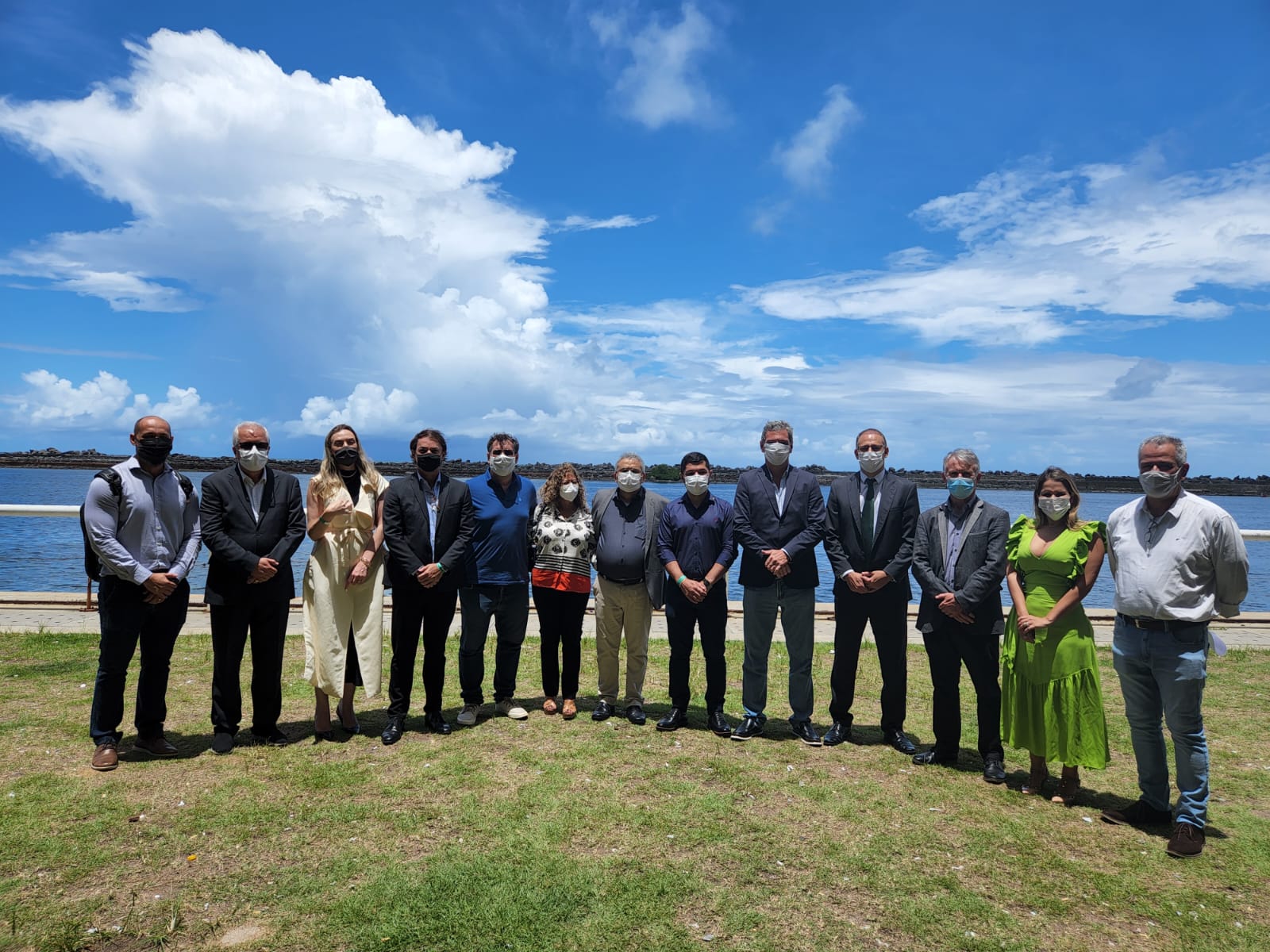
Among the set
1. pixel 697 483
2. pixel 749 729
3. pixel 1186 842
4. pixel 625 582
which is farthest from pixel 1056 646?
pixel 625 582

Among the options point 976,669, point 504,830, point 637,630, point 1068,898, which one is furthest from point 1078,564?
point 504,830

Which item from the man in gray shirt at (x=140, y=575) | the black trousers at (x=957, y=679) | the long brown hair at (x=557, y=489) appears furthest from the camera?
the long brown hair at (x=557, y=489)

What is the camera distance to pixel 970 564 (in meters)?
5.30

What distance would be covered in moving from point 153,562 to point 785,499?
4.24m

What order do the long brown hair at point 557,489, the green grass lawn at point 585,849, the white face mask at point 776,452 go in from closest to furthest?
the green grass lawn at point 585,849
the white face mask at point 776,452
the long brown hair at point 557,489

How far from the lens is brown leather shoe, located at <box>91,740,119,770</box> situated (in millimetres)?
4961

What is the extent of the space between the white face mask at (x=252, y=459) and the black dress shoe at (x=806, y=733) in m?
4.20

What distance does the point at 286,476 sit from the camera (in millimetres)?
5605

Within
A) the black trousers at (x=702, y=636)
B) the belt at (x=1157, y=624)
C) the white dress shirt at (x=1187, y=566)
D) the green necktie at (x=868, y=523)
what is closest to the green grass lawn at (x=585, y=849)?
the black trousers at (x=702, y=636)

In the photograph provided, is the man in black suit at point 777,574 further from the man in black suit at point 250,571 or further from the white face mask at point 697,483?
the man in black suit at point 250,571

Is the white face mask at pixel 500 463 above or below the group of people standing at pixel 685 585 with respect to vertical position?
above

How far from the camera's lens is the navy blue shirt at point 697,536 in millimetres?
5883

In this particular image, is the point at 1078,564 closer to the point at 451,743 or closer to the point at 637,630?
the point at 637,630

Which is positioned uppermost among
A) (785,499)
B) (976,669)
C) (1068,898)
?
(785,499)
